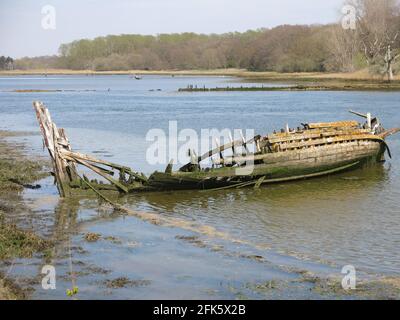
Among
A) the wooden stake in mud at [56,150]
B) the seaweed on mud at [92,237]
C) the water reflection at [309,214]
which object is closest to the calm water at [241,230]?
the water reflection at [309,214]

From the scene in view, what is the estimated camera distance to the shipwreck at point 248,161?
771 inches

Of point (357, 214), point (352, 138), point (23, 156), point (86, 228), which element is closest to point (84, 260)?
point (86, 228)

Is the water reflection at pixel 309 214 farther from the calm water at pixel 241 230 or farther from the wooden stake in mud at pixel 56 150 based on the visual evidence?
the wooden stake in mud at pixel 56 150

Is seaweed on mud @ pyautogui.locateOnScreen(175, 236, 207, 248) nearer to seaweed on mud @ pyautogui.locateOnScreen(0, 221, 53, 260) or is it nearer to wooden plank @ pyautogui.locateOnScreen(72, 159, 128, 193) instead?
seaweed on mud @ pyautogui.locateOnScreen(0, 221, 53, 260)

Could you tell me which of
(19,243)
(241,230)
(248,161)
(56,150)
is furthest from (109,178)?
(19,243)

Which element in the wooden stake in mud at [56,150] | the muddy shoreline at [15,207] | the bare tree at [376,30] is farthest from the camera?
the bare tree at [376,30]

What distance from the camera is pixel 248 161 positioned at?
69.9 feet

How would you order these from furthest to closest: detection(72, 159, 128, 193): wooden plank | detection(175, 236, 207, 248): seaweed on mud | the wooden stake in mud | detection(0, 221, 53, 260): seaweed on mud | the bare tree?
the bare tree, detection(72, 159, 128, 193): wooden plank, the wooden stake in mud, detection(175, 236, 207, 248): seaweed on mud, detection(0, 221, 53, 260): seaweed on mud

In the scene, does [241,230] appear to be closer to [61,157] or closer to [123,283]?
[123,283]

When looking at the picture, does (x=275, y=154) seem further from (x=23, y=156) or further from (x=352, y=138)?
(x=23, y=156)

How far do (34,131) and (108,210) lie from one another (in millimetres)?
24378

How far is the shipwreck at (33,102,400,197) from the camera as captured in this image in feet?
64.2

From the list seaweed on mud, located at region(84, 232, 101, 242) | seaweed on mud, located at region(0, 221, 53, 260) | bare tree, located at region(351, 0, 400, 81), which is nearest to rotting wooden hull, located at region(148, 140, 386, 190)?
seaweed on mud, located at region(84, 232, 101, 242)
